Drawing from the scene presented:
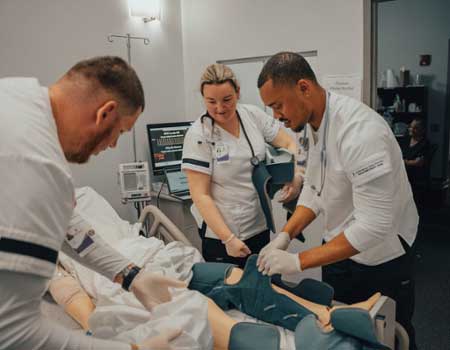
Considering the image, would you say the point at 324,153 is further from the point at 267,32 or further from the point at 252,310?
the point at 267,32

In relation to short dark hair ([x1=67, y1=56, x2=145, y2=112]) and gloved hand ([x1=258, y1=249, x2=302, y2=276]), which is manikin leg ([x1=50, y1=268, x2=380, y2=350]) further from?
short dark hair ([x1=67, y1=56, x2=145, y2=112])

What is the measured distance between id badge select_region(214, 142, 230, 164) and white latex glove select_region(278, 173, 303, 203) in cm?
32

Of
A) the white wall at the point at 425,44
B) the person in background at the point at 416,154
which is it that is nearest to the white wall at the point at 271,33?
the person in background at the point at 416,154

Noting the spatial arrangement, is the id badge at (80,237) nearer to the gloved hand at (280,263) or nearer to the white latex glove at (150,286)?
the white latex glove at (150,286)

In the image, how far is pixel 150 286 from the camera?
4.57 ft

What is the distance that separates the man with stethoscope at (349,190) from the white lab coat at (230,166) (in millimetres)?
333

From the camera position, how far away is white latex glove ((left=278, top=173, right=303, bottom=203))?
1.98 metres

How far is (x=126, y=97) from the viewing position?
0.98m

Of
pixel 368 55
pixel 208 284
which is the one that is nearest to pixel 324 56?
pixel 368 55

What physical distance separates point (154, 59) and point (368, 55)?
1.77 metres

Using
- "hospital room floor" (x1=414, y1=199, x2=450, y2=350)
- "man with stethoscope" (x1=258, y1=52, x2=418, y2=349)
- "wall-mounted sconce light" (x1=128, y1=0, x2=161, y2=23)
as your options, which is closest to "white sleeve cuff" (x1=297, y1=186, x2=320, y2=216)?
"man with stethoscope" (x1=258, y1=52, x2=418, y2=349)

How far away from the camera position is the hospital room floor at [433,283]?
8.24 ft

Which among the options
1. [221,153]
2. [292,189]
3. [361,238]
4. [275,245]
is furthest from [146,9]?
[361,238]

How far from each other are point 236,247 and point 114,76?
1071 millimetres
